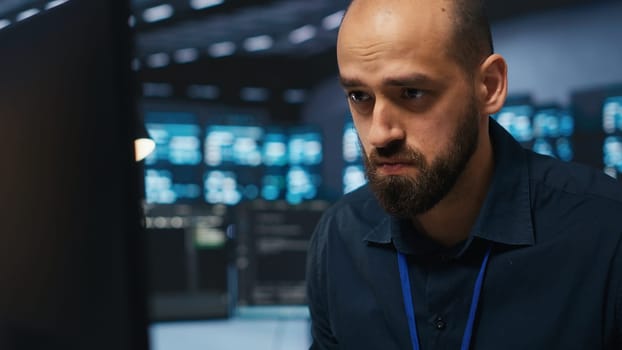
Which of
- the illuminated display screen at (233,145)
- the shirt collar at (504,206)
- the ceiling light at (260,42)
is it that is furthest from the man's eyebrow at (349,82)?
the ceiling light at (260,42)

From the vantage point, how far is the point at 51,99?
521 mm

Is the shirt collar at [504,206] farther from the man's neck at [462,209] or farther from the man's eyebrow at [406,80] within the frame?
the man's eyebrow at [406,80]

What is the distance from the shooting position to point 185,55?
13.1ft

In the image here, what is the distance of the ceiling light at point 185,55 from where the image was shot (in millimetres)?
3988

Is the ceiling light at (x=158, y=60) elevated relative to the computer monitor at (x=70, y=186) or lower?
elevated

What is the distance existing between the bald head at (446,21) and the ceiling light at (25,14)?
60 cm

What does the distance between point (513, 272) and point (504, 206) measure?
97 mm

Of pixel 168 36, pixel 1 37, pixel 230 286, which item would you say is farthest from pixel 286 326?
pixel 1 37

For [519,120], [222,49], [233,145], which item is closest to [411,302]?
[519,120]

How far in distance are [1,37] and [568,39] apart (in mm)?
3237

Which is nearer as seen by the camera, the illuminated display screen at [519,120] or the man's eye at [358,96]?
the man's eye at [358,96]

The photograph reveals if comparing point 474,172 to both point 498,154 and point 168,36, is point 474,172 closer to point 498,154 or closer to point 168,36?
point 498,154

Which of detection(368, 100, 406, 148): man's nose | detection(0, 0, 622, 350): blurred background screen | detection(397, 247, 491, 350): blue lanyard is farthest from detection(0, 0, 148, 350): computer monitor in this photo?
detection(0, 0, 622, 350): blurred background screen

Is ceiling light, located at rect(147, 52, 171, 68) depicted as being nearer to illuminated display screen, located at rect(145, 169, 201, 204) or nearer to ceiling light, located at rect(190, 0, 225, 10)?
ceiling light, located at rect(190, 0, 225, 10)
